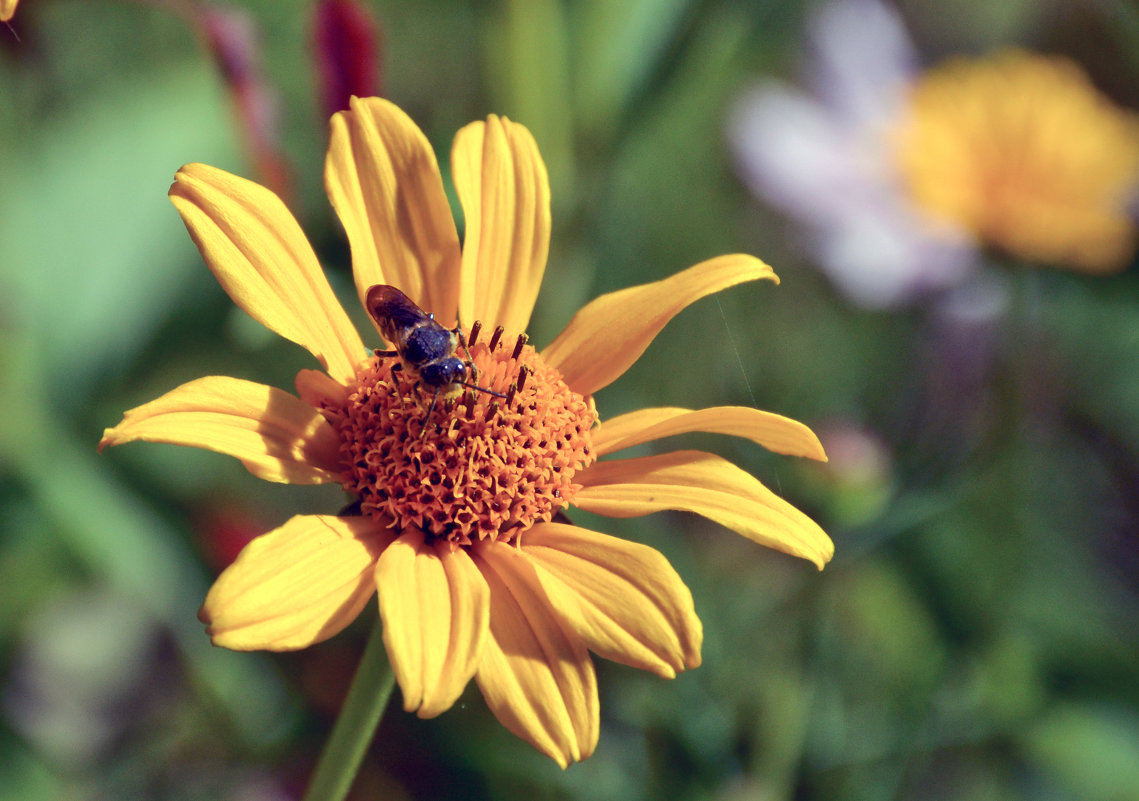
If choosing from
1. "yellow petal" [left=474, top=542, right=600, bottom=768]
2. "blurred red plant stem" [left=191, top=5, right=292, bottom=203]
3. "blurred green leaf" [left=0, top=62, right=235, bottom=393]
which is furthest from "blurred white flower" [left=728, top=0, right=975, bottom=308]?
"yellow petal" [left=474, top=542, right=600, bottom=768]

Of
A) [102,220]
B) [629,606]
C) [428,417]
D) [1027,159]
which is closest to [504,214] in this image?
[428,417]

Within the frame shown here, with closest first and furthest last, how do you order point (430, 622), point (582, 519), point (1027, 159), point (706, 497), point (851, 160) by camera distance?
1. point (430, 622)
2. point (706, 497)
3. point (582, 519)
4. point (1027, 159)
5. point (851, 160)

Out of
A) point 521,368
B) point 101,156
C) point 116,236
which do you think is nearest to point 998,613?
point 521,368

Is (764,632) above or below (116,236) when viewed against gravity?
below

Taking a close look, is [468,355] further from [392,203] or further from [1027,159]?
[1027,159]

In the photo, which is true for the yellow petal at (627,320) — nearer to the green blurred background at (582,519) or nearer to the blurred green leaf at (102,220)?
the green blurred background at (582,519)

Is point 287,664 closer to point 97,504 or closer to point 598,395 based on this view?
point 97,504
